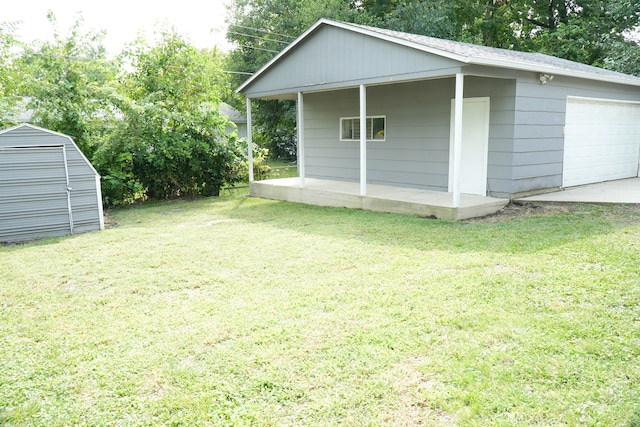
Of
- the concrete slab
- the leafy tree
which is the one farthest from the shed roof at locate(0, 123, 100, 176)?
the concrete slab

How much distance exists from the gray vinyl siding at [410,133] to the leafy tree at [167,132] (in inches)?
108

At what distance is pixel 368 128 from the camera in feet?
37.0

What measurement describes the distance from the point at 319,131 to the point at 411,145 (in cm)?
319

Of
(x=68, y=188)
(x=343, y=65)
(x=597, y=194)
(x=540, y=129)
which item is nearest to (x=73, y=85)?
(x=68, y=188)

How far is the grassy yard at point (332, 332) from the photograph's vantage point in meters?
2.74

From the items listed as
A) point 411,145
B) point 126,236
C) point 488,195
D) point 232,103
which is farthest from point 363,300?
point 232,103

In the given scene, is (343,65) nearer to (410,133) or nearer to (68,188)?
(410,133)

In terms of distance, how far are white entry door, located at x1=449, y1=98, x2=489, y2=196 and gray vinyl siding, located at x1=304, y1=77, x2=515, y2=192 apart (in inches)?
4.7

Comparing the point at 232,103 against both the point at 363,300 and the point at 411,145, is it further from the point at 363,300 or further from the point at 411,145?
the point at 363,300

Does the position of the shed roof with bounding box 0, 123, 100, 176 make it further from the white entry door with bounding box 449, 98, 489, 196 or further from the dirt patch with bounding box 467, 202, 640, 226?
the white entry door with bounding box 449, 98, 489, 196

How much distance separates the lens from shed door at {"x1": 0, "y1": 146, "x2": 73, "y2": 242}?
748 centimetres

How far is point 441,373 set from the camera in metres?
3.04

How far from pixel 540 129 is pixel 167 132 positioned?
8.42m

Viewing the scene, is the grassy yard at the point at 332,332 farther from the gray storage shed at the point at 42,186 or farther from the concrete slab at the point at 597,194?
the concrete slab at the point at 597,194
